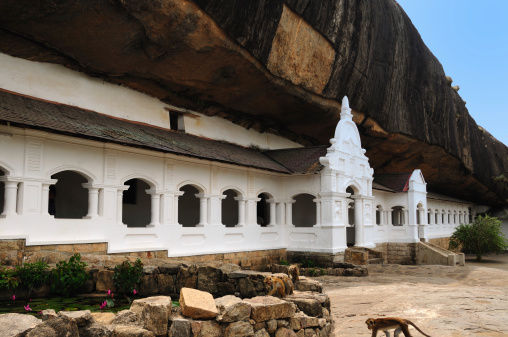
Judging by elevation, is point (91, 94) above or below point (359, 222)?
above

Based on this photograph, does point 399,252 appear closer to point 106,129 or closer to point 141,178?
point 141,178

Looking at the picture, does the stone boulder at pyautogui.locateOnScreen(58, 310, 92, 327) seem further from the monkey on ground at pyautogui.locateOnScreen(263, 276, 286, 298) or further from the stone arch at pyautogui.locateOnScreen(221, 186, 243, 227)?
the stone arch at pyautogui.locateOnScreen(221, 186, 243, 227)

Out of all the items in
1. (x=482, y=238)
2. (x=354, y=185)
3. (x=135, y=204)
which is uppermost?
(x=354, y=185)

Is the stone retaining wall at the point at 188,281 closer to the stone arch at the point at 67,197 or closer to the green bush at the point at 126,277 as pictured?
the green bush at the point at 126,277

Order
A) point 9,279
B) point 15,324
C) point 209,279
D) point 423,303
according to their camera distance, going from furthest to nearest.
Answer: point 423,303 < point 209,279 < point 9,279 < point 15,324

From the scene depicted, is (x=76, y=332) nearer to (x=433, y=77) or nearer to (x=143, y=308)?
(x=143, y=308)

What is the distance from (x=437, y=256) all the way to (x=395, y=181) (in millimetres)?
4951

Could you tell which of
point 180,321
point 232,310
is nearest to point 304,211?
point 232,310

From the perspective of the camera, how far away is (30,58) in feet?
42.0

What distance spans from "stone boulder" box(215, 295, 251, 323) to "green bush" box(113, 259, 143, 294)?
3.32m

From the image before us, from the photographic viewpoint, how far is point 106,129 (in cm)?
1240

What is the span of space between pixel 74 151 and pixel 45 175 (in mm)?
1000

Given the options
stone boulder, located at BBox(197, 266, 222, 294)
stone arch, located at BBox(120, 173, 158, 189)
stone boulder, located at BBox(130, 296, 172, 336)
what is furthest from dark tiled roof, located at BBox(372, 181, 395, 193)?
stone boulder, located at BBox(130, 296, 172, 336)

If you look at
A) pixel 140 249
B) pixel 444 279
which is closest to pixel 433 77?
pixel 444 279
